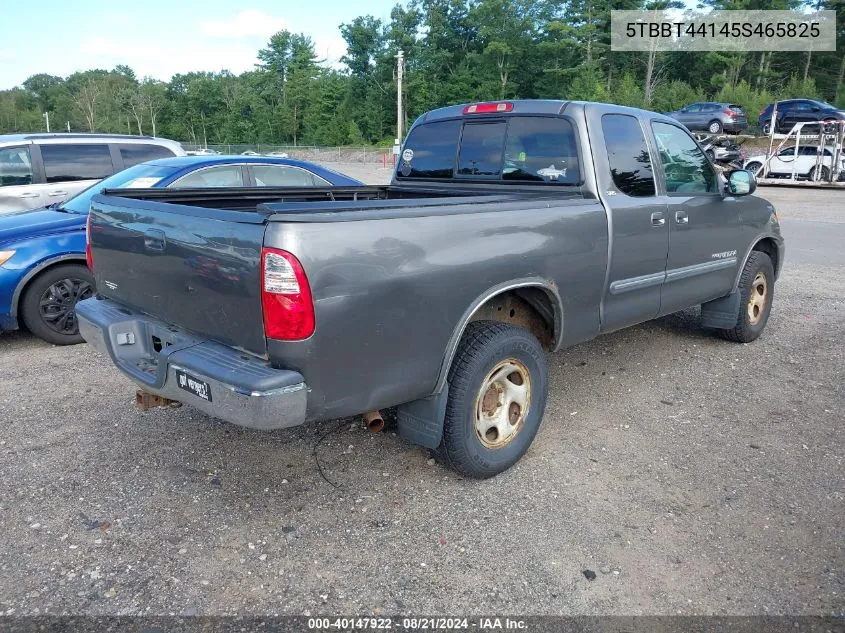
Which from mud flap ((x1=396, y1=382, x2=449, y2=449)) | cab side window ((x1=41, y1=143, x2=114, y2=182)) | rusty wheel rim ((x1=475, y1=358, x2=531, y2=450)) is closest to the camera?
mud flap ((x1=396, y1=382, x2=449, y2=449))

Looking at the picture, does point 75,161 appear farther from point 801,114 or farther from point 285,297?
point 801,114

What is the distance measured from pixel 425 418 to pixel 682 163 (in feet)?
9.72

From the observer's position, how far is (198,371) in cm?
278

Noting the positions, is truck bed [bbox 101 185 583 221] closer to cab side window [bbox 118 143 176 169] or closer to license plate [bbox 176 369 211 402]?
license plate [bbox 176 369 211 402]

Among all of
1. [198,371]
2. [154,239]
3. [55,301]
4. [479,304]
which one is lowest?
[55,301]

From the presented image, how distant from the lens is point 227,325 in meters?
2.81

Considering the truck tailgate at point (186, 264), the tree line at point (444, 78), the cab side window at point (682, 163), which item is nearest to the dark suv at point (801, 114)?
the tree line at point (444, 78)

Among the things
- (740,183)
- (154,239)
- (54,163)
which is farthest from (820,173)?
(154,239)

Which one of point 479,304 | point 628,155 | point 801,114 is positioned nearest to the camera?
point 479,304

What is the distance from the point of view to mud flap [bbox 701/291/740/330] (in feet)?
18.1

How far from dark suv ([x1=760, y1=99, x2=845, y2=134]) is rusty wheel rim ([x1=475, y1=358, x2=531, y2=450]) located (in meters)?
29.4

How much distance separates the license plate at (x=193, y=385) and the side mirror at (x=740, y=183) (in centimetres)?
420

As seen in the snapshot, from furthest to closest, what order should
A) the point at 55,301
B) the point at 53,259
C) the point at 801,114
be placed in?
the point at 801,114 → the point at 55,301 → the point at 53,259

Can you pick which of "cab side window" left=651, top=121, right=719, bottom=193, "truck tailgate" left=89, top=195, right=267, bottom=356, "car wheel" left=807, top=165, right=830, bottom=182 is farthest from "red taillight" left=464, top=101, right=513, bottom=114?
"car wheel" left=807, top=165, right=830, bottom=182
